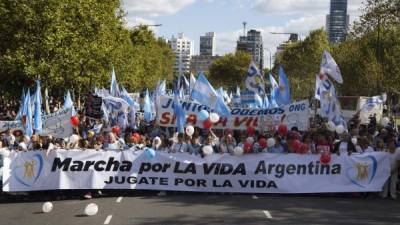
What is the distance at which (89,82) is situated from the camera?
37.4 m

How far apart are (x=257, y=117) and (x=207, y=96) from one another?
6.12 feet

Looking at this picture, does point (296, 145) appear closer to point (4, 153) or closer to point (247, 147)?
point (247, 147)

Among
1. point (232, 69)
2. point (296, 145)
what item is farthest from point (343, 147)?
point (232, 69)

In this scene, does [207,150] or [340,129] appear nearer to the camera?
[207,150]

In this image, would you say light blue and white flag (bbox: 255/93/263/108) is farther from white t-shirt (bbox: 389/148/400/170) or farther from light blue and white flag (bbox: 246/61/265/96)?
white t-shirt (bbox: 389/148/400/170)

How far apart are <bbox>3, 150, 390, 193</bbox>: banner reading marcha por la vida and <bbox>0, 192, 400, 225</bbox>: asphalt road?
0.28m

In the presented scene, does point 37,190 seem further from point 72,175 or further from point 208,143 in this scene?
point 208,143

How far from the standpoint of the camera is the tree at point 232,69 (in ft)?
336

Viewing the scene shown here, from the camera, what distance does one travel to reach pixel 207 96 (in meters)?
18.6

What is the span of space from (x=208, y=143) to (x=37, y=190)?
4.22 metres

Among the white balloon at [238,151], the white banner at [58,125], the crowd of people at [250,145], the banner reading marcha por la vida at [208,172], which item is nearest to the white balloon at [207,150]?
the crowd of people at [250,145]

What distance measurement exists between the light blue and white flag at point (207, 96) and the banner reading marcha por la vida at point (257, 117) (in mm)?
671

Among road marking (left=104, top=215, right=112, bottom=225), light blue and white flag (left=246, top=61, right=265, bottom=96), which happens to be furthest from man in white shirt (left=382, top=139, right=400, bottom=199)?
light blue and white flag (left=246, top=61, right=265, bottom=96)

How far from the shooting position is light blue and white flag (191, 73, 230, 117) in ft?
61.1
